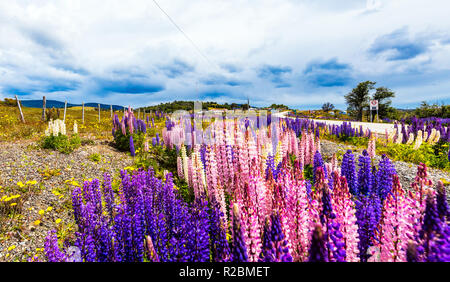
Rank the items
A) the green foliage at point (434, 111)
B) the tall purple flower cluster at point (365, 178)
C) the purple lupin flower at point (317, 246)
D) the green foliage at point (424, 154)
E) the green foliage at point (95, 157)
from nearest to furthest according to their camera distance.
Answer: the purple lupin flower at point (317, 246)
the tall purple flower cluster at point (365, 178)
the green foliage at point (424, 154)
the green foliage at point (95, 157)
the green foliage at point (434, 111)

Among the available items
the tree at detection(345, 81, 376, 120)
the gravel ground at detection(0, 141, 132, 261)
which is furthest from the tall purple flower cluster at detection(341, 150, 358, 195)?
the tree at detection(345, 81, 376, 120)

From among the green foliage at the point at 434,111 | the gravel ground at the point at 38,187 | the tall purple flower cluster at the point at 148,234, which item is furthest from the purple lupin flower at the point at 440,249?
the green foliage at the point at 434,111

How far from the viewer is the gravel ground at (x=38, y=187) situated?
474 centimetres

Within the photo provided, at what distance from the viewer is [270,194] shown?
8.47 feet

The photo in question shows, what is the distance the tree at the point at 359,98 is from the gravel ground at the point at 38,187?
68993 millimetres

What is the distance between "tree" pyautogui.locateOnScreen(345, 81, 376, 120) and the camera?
Result: 63344 mm

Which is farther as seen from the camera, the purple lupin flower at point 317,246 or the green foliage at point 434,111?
the green foliage at point 434,111

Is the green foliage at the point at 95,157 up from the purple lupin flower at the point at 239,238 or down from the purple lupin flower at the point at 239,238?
down

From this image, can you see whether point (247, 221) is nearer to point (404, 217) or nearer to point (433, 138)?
point (404, 217)

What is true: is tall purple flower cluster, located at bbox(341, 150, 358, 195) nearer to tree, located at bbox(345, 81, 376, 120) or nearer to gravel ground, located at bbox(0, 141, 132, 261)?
gravel ground, located at bbox(0, 141, 132, 261)

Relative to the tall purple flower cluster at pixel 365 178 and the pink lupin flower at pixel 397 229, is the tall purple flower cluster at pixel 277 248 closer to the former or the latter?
the pink lupin flower at pixel 397 229

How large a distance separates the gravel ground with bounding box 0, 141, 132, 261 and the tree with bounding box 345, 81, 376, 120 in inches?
2716

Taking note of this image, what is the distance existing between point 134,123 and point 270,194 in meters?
11.3

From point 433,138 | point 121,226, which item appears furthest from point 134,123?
point 433,138
